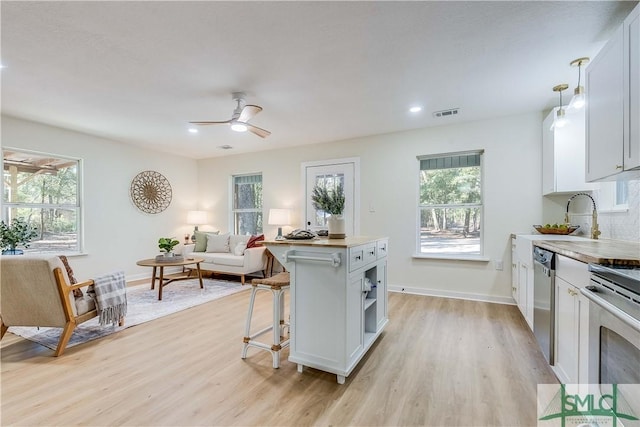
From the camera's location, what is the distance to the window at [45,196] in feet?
13.0

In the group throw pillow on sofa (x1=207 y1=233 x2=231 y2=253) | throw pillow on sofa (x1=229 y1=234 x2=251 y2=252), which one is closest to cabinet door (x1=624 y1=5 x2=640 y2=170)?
throw pillow on sofa (x1=229 y1=234 x2=251 y2=252)

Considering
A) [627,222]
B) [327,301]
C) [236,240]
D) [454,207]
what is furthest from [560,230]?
[236,240]

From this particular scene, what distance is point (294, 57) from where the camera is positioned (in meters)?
2.37

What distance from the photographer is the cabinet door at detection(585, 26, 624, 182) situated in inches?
67.4

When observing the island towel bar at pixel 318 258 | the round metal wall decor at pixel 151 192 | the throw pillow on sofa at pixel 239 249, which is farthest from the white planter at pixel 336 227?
the round metal wall decor at pixel 151 192

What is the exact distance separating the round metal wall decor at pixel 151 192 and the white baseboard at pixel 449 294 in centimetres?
474

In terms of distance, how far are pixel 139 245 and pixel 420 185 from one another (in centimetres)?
519

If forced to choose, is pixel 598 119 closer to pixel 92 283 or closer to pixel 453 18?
pixel 453 18

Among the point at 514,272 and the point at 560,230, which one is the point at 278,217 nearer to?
the point at 514,272

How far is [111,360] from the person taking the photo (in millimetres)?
2271

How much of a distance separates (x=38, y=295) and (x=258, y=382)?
6.70 ft

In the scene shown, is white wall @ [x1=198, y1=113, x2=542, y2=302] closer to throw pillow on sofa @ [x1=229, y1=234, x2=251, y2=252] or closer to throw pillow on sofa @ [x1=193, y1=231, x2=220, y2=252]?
throw pillow on sofa @ [x1=229, y1=234, x2=251, y2=252]

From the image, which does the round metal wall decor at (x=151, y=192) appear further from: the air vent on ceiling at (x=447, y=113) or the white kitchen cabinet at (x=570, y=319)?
the white kitchen cabinet at (x=570, y=319)

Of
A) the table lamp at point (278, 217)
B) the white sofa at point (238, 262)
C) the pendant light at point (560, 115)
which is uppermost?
the pendant light at point (560, 115)
